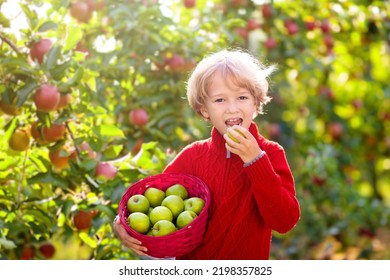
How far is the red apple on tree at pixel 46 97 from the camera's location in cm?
206

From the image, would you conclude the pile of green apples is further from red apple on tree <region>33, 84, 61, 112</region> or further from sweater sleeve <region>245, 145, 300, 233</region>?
Answer: red apple on tree <region>33, 84, 61, 112</region>

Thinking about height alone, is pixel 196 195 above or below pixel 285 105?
above

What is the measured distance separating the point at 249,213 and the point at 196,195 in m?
0.13

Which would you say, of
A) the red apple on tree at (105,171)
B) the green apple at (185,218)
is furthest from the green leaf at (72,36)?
the green apple at (185,218)

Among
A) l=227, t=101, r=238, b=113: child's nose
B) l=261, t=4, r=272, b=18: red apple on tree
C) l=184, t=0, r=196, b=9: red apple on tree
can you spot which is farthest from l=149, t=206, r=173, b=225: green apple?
l=261, t=4, r=272, b=18: red apple on tree

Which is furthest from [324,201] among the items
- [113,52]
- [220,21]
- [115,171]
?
[115,171]

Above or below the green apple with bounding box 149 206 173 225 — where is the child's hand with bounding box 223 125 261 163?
above

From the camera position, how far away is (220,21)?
10.1 feet

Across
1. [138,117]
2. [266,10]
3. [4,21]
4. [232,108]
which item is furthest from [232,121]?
[266,10]

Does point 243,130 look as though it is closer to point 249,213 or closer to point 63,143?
point 249,213

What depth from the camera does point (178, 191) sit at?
5.20ft

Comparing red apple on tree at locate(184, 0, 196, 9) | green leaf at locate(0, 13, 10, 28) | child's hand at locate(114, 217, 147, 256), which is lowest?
red apple on tree at locate(184, 0, 196, 9)

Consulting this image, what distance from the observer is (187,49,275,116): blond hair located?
1.59 m

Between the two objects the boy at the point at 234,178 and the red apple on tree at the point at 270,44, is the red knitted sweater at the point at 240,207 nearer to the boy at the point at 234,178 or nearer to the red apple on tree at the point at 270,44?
the boy at the point at 234,178
